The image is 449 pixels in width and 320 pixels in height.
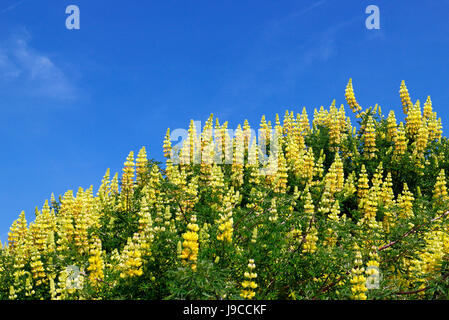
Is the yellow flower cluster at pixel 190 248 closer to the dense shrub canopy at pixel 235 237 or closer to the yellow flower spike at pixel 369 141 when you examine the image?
the dense shrub canopy at pixel 235 237

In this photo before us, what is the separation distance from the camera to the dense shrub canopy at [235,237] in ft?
18.6

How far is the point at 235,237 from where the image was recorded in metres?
6.84

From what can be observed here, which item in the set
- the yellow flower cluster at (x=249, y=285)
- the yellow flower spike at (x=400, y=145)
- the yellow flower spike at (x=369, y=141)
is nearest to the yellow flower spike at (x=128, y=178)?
the yellow flower cluster at (x=249, y=285)

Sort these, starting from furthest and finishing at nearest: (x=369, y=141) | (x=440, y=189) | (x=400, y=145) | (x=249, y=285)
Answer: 1. (x=369, y=141)
2. (x=400, y=145)
3. (x=440, y=189)
4. (x=249, y=285)

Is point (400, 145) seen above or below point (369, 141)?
below

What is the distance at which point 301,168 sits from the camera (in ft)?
39.3

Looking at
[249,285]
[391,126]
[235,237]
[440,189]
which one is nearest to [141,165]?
[235,237]

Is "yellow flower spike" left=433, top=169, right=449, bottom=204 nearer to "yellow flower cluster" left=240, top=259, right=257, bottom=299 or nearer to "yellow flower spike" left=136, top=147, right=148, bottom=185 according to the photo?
"yellow flower cluster" left=240, top=259, right=257, bottom=299

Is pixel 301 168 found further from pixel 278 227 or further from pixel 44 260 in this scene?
pixel 44 260

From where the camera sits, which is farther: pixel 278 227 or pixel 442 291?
pixel 278 227

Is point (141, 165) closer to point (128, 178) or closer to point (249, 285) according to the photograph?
point (128, 178)

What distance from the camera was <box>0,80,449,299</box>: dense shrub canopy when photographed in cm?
566
